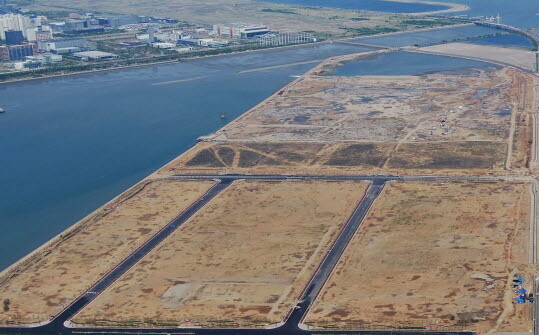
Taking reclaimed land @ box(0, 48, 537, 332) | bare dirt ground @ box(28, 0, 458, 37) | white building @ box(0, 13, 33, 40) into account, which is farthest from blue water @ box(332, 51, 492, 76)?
white building @ box(0, 13, 33, 40)

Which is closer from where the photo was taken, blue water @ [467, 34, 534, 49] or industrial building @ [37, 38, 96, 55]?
blue water @ [467, 34, 534, 49]

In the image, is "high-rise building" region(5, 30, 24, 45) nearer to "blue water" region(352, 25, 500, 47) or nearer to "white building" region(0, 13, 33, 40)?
"white building" region(0, 13, 33, 40)

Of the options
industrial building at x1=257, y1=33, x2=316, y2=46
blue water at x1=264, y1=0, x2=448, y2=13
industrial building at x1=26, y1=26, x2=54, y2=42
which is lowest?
industrial building at x1=257, y1=33, x2=316, y2=46

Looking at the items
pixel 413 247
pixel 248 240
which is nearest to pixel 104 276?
pixel 248 240

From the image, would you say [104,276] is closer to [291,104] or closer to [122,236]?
[122,236]

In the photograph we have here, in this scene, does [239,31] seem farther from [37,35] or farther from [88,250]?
[88,250]
